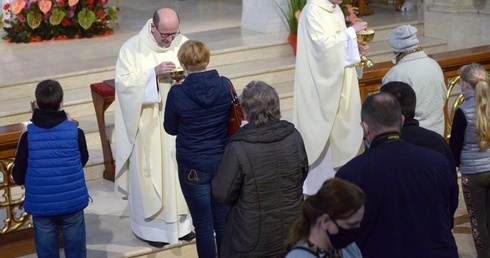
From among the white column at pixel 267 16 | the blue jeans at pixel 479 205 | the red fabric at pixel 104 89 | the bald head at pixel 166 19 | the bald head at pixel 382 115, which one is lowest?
the blue jeans at pixel 479 205

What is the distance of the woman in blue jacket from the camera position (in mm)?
5754

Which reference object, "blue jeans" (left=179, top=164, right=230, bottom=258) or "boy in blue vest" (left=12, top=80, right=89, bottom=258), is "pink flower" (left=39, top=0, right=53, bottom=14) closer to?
"boy in blue vest" (left=12, top=80, right=89, bottom=258)

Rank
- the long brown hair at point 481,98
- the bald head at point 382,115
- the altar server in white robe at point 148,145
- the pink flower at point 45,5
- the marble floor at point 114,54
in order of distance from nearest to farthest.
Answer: the bald head at point 382,115, the long brown hair at point 481,98, the altar server in white robe at point 148,145, the marble floor at point 114,54, the pink flower at point 45,5

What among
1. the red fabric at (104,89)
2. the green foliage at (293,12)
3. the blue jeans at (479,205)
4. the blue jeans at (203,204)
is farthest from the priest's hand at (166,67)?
the green foliage at (293,12)

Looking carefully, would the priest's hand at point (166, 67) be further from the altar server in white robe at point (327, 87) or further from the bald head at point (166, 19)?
the altar server in white robe at point (327, 87)

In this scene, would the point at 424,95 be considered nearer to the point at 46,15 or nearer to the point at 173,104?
the point at 173,104

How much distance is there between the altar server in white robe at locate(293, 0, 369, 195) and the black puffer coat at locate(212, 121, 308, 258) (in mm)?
2364

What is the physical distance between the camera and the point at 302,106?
762 centimetres

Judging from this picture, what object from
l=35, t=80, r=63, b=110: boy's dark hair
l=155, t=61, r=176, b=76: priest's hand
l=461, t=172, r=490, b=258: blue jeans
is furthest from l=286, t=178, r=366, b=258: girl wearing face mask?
l=155, t=61, r=176, b=76: priest's hand

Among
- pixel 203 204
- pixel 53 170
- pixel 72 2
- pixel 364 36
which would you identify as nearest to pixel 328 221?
pixel 203 204

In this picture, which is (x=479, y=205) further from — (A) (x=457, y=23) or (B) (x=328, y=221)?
(A) (x=457, y=23)

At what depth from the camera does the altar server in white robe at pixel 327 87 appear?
24.3 feet

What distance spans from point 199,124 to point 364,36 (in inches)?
79.3

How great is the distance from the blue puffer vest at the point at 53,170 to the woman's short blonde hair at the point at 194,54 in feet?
2.52
